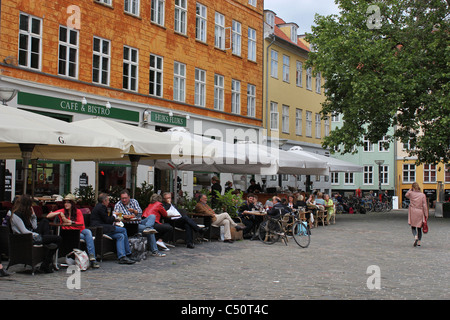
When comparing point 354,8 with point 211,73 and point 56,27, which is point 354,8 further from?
point 56,27

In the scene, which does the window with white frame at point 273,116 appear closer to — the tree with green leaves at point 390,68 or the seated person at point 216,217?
the tree with green leaves at point 390,68

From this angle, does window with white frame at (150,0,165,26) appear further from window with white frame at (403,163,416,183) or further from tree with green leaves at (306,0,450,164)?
window with white frame at (403,163,416,183)

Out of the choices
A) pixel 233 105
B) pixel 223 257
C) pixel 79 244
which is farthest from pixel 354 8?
pixel 79 244

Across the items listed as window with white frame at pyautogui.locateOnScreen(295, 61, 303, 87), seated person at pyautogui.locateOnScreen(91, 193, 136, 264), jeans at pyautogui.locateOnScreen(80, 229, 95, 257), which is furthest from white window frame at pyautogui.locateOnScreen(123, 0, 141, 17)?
window with white frame at pyautogui.locateOnScreen(295, 61, 303, 87)

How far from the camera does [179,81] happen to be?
2727 centimetres

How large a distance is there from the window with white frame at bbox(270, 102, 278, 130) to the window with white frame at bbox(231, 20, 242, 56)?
556 centimetres

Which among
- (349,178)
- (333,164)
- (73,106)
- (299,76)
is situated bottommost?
(349,178)

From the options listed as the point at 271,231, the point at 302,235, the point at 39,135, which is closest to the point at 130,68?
the point at 271,231

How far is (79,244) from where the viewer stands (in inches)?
393

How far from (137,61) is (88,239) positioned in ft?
51.5

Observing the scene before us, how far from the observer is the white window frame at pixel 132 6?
2430 cm

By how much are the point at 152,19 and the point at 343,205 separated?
54.4 ft

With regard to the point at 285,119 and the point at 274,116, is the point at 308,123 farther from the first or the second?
the point at 274,116

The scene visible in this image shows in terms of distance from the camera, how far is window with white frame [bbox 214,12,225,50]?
98.7 feet
